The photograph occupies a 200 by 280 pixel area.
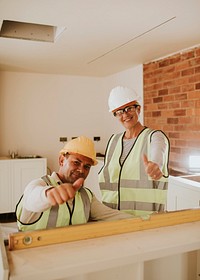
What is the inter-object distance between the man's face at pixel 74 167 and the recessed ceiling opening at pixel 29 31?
137 cm

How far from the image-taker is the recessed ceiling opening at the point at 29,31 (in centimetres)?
218

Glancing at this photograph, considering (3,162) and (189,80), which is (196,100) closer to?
(189,80)

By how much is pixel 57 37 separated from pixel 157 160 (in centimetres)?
138

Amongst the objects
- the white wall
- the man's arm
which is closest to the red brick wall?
the white wall

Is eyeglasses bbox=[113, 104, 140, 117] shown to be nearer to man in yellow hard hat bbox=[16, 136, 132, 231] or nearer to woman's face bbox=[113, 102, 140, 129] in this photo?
woman's face bbox=[113, 102, 140, 129]

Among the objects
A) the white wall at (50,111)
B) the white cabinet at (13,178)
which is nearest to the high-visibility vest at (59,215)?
the white cabinet at (13,178)

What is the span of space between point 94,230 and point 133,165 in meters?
0.73

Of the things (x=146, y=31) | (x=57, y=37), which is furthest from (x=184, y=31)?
(x=57, y=37)

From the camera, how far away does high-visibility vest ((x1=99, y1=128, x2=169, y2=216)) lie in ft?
4.96

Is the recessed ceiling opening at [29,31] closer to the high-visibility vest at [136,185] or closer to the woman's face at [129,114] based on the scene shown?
the woman's face at [129,114]

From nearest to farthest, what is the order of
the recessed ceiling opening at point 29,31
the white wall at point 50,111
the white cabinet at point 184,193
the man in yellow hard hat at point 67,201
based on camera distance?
the man in yellow hard hat at point 67,201, the white cabinet at point 184,193, the recessed ceiling opening at point 29,31, the white wall at point 50,111

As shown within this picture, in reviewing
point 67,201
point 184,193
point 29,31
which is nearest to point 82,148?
point 67,201

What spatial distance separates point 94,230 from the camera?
840 millimetres

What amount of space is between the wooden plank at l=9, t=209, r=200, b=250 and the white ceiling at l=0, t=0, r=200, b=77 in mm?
1159
